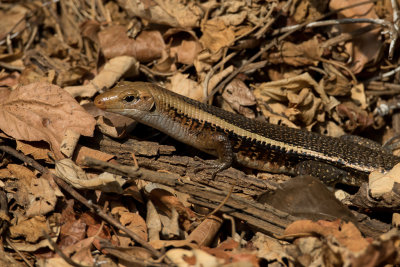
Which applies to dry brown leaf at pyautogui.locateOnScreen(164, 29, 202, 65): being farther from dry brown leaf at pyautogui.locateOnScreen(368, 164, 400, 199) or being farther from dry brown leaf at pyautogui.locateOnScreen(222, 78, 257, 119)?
dry brown leaf at pyautogui.locateOnScreen(368, 164, 400, 199)

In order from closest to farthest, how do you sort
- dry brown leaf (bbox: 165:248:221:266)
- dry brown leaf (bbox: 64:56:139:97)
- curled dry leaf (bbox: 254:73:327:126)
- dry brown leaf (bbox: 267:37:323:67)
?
dry brown leaf (bbox: 165:248:221:266)
dry brown leaf (bbox: 64:56:139:97)
curled dry leaf (bbox: 254:73:327:126)
dry brown leaf (bbox: 267:37:323:67)

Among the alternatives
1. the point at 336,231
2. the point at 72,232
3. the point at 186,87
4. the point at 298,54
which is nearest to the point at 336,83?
the point at 298,54

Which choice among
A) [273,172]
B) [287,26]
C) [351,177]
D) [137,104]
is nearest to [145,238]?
[137,104]

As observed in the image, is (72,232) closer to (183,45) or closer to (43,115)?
(43,115)

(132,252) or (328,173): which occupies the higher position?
(328,173)

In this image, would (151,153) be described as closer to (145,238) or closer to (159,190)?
(159,190)

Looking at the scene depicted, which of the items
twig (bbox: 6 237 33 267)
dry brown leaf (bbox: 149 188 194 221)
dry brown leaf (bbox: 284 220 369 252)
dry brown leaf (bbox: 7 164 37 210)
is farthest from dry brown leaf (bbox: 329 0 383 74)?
twig (bbox: 6 237 33 267)

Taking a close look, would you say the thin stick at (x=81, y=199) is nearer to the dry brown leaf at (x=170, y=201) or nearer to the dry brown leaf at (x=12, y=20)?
the dry brown leaf at (x=170, y=201)
